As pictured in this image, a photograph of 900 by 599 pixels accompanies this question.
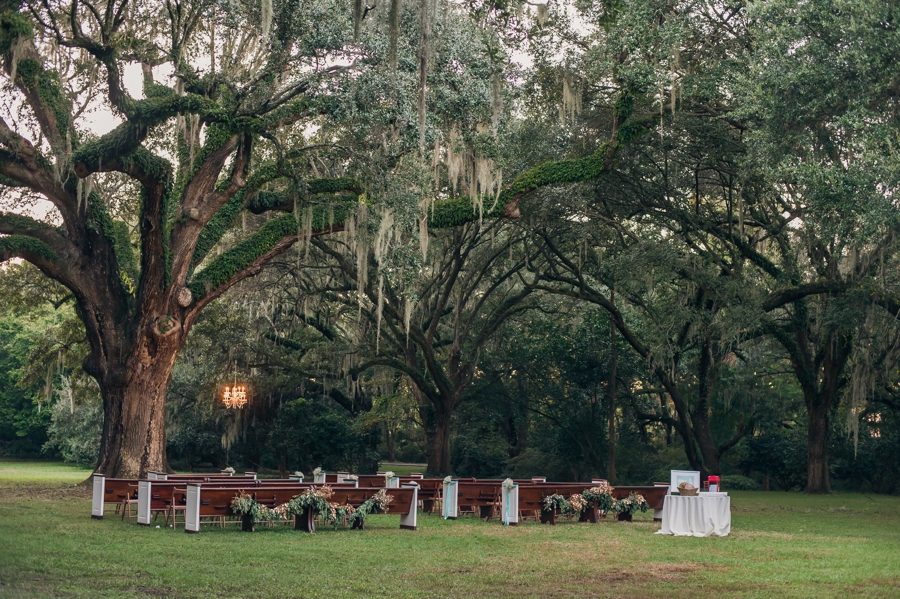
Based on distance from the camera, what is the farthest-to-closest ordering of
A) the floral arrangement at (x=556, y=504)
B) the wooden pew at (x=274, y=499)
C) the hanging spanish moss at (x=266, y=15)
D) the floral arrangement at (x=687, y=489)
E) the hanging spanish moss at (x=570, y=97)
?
the hanging spanish moss at (x=570, y=97) < the floral arrangement at (x=556, y=504) < the floral arrangement at (x=687, y=489) < the hanging spanish moss at (x=266, y=15) < the wooden pew at (x=274, y=499)

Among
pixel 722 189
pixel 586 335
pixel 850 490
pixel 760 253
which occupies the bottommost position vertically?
pixel 850 490

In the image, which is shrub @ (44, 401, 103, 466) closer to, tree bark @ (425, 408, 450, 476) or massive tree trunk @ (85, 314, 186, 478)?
tree bark @ (425, 408, 450, 476)

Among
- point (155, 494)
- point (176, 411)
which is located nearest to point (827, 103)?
point (155, 494)

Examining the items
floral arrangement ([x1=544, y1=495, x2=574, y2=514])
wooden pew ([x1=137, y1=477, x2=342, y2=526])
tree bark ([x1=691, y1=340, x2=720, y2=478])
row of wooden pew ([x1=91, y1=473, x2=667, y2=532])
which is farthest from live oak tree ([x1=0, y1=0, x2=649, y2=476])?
tree bark ([x1=691, y1=340, x2=720, y2=478])

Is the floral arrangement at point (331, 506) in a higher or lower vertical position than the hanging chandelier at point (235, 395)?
lower

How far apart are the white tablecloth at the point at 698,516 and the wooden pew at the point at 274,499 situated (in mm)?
3647

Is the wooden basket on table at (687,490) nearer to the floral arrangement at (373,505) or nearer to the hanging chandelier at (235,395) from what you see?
the floral arrangement at (373,505)

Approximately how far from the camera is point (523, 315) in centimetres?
3197

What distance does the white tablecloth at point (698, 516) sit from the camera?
12297mm

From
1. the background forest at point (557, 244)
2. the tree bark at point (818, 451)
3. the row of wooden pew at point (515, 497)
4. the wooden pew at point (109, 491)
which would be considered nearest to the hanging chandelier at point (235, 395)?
the background forest at point (557, 244)

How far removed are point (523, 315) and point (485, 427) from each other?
14.4 ft

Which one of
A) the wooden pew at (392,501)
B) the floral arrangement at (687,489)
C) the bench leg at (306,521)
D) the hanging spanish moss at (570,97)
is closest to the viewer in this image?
the bench leg at (306,521)

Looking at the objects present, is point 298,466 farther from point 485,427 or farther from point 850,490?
point 850,490

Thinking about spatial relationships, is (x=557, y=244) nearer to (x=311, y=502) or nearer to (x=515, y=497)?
(x=515, y=497)
